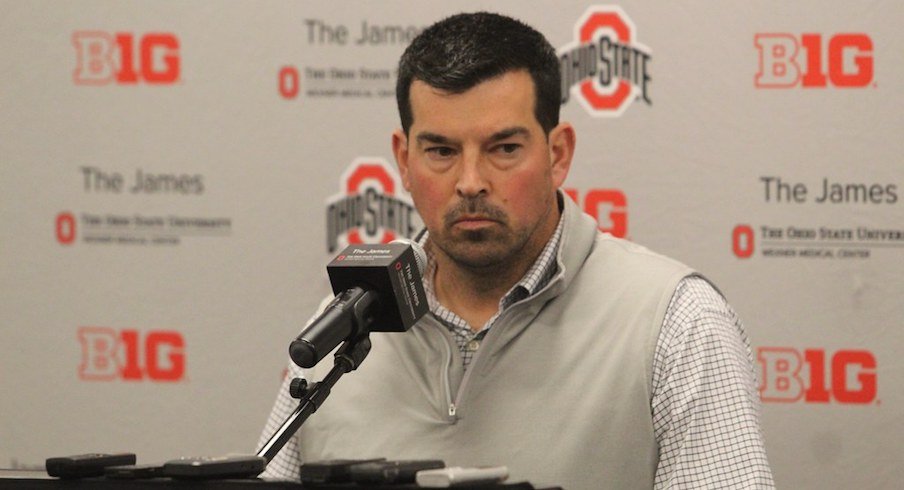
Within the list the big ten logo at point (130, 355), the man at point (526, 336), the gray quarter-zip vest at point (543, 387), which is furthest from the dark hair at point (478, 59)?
the big ten logo at point (130, 355)

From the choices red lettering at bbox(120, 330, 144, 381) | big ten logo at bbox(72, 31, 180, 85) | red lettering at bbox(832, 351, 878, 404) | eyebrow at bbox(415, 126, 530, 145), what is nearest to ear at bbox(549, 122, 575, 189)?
eyebrow at bbox(415, 126, 530, 145)

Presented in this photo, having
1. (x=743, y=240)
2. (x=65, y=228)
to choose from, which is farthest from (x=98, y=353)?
(x=743, y=240)

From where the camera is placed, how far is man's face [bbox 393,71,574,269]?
2.04 m

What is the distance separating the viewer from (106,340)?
10.3 ft

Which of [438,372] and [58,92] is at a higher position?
[58,92]

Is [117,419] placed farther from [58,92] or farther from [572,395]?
[572,395]

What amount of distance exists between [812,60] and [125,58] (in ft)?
5.51

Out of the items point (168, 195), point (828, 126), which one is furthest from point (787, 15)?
point (168, 195)

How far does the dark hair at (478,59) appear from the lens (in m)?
2.09

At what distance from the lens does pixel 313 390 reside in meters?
1.41

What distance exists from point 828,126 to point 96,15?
1.82m

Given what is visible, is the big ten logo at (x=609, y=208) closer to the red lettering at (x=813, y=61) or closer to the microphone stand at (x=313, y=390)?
the red lettering at (x=813, y=61)

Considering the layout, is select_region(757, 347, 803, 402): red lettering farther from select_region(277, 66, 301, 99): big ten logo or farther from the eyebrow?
select_region(277, 66, 301, 99): big ten logo

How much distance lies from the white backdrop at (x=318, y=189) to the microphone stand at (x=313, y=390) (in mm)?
1537
